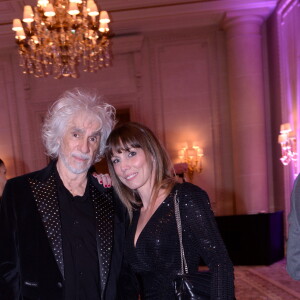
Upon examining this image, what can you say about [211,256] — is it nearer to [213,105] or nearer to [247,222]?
[247,222]

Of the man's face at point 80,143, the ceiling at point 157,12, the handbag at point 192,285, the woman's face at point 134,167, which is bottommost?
the handbag at point 192,285

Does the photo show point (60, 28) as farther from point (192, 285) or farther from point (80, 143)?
point (192, 285)

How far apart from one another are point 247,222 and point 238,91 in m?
2.99

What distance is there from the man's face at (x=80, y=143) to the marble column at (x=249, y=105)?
5976 millimetres

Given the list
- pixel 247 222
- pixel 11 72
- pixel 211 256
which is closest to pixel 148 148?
pixel 211 256

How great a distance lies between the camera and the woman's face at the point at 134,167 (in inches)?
79.5

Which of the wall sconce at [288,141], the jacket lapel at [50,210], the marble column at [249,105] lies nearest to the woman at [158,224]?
the jacket lapel at [50,210]

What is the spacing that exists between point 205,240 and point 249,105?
6.25 m

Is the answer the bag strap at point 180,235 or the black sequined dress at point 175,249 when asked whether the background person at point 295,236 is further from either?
the bag strap at point 180,235

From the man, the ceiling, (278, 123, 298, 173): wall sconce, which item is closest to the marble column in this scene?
the ceiling

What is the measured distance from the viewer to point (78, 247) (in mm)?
1959

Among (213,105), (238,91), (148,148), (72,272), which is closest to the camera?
(72,272)

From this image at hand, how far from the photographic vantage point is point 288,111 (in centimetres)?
688

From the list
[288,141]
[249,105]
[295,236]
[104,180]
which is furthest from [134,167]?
[249,105]
